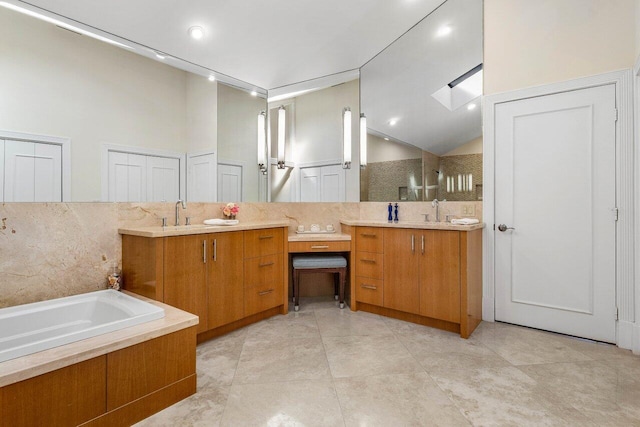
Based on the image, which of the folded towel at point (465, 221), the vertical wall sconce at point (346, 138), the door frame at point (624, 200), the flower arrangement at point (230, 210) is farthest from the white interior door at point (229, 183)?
the door frame at point (624, 200)

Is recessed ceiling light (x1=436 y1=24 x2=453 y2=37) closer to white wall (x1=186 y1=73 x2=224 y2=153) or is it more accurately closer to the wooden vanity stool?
white wall (x1=186 y1=73 x2=224 y2=153)

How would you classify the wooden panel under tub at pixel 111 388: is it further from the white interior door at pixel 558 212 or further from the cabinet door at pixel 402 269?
the white interior door at pixel 558 212

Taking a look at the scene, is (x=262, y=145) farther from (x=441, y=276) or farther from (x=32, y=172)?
(x=441, y=276)

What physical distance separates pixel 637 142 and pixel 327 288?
118 inches

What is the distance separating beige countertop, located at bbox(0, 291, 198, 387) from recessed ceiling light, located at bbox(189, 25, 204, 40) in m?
2.55

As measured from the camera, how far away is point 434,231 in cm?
265

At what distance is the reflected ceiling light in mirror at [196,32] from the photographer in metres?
2.90

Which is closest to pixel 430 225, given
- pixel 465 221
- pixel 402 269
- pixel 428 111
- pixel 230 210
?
pixel 465 221

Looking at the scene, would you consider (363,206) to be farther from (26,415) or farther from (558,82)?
(26,415)

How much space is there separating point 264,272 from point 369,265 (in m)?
1.03

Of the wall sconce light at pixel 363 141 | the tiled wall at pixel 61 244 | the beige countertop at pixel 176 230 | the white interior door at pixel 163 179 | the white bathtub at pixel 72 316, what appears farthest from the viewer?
the wall sconce light at pixel 363 141

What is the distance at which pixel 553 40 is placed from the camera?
2600 millimetres

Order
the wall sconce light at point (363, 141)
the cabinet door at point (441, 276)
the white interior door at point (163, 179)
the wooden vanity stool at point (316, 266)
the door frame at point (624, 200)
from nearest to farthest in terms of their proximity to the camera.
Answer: the door frame at point (624, 200)
the cabinet door at point (441, 276)
the white interior door at point (163, 179)
the wooden vanity stool at point (316, 266)
the wall sconce light at point (363, 141)

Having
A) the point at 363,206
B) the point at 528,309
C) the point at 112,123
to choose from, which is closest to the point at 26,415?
the point at 112,123
